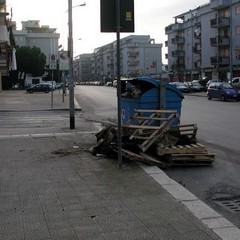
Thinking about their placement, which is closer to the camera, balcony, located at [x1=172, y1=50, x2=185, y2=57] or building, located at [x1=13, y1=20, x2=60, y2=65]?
balcony, located at [x1=172, y1=50, x2=185, y2=57]

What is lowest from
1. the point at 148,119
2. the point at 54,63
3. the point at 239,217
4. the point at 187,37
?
the point at 239,217

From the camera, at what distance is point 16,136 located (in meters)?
14.0

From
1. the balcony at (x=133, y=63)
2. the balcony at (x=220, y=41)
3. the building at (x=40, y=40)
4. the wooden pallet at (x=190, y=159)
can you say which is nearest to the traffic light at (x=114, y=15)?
the wooden pallet at (x=190, y=159)

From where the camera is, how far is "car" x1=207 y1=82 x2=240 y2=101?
38.3 meters

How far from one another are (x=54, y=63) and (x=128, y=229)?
80.5ft

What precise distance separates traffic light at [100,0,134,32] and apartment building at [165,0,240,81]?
53459mm

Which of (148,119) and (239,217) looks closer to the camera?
(239,217)

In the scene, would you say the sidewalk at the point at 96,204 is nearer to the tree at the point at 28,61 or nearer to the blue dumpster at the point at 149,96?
the blue dumpster at the point at 149,96

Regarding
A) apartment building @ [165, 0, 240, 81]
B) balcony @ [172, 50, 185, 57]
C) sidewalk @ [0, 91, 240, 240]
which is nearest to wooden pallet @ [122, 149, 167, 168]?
sidewalk @ [0, 91, 240, 240]

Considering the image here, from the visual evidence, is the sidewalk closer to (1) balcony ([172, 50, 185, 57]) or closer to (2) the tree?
(2) the tree

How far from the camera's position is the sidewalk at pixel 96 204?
504 centimetres

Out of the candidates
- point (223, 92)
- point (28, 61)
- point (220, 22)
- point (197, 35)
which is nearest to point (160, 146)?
point (223, 92)

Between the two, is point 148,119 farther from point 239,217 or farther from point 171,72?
point 171,72

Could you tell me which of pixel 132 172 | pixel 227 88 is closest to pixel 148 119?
pixel 132 172
